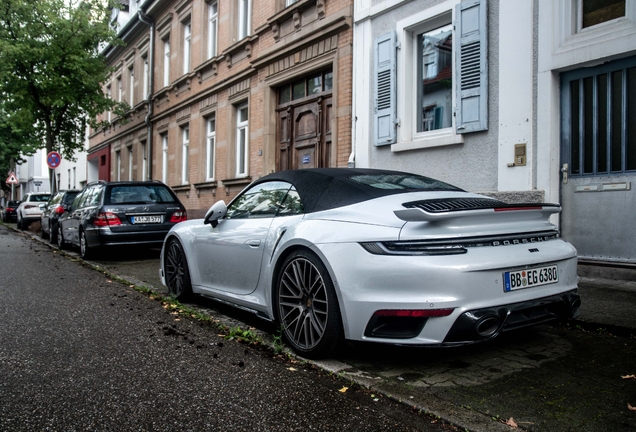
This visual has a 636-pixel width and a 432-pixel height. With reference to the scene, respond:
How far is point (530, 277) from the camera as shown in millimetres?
3555

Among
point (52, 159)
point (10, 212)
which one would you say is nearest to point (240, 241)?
point (52, 159)

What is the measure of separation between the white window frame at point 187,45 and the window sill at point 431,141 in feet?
39.7

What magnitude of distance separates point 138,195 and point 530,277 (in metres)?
8.75

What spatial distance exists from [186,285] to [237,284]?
46.9 inches

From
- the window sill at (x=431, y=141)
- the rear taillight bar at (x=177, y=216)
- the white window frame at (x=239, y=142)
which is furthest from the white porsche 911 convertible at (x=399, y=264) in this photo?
the white window frame at (x=239, y=142)

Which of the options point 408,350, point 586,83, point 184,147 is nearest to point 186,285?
point 408,350

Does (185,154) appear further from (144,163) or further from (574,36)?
(574,36)

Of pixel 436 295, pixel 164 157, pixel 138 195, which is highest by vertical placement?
pixel 164 157

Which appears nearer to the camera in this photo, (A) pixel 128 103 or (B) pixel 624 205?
(B) pixel 624 205

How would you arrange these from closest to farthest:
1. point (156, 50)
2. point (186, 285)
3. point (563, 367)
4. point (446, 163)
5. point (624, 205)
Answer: point (563, 367) < point (186, 285) < point (624, 205) < point (446, 163) < point (156, 50)

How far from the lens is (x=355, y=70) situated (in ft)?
36.0

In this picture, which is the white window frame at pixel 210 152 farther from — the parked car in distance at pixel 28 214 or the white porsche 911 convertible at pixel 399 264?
the white porsche 911 convertible at pixel 399 264

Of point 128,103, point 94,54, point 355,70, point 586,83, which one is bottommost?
point 586,83

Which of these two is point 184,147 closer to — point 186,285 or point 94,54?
point 94,54
